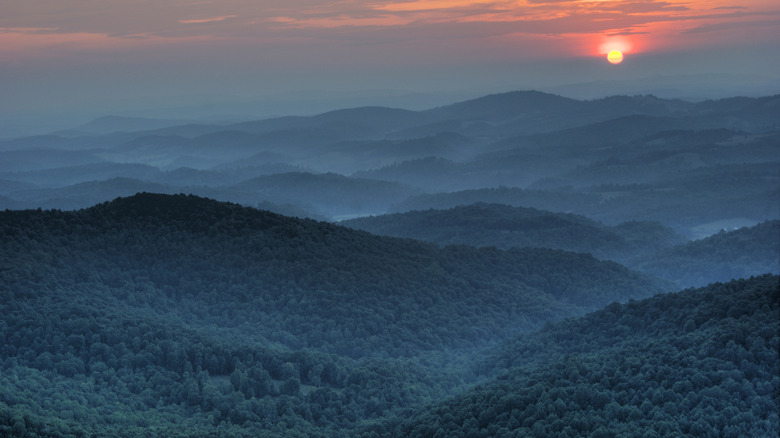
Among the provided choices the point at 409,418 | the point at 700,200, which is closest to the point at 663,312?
the point at 409,418

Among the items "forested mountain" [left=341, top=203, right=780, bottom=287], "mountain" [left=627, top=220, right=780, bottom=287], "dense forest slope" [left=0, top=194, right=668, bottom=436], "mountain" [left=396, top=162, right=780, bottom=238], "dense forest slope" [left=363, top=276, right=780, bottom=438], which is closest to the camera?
"dense forest slope" [left=363, top=276, right=780, bottom=438]

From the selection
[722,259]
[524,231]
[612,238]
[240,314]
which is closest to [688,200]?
[612,238]

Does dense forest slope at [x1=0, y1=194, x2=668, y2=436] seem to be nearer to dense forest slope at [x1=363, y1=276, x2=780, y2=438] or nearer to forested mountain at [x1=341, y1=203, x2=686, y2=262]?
dense forest slope at [x1=363, y1=276, x2=780, y2=438]

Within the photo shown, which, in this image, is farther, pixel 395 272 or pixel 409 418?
pixel 395 272

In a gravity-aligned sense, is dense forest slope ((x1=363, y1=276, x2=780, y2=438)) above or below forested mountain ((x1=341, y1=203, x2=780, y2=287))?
below

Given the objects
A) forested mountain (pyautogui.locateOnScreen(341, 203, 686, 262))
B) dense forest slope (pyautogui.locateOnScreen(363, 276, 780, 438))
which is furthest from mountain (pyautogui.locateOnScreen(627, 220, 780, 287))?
dense forest slope (pyautogui.locateOnScreen(363, 276, 780, 438))

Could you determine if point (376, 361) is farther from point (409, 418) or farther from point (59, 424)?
point (59, 424)

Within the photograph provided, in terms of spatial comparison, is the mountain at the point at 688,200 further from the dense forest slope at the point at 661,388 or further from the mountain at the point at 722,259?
the dense forest slope at the point at 661,388

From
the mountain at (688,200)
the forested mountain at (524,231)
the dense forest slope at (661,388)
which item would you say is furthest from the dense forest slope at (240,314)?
the mountain at (688,200)
